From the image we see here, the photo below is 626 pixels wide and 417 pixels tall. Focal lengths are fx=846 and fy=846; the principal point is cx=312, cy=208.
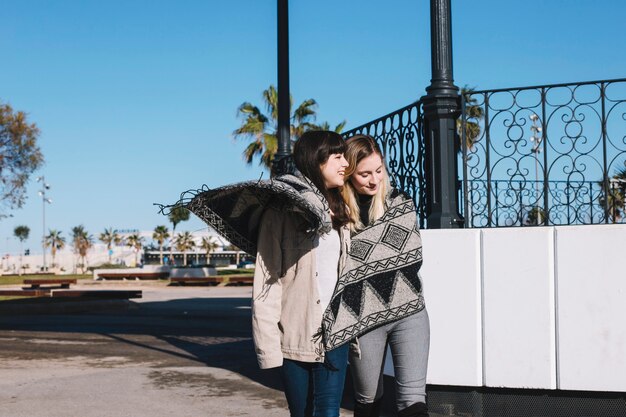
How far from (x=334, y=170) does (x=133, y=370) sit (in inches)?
275

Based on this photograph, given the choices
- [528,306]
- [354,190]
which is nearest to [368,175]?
[354,190]

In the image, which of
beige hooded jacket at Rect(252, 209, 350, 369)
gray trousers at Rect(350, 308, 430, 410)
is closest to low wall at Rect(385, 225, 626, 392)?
gray trousers at Rect(350, 308, 430, 410)

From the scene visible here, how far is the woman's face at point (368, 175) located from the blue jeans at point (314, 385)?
2.57ft

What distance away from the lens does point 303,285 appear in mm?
3400

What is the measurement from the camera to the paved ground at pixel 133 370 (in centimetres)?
742

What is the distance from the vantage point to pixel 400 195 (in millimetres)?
4008

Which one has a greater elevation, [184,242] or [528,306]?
[184,242]

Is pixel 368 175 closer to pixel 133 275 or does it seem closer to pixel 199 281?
pixel 199 281

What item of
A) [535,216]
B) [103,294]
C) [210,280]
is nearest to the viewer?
[535,216]

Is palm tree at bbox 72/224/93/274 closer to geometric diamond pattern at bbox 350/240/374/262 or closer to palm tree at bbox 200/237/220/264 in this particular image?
palm tree at bbox 200/237/220/264

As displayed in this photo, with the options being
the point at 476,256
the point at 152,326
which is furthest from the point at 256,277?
the point at 152,326

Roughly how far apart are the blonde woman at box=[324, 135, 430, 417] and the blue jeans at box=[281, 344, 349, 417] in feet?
0.95

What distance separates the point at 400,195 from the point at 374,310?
58cm

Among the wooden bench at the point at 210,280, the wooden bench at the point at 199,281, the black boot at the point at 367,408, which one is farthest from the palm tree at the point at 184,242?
the black boot at the point at 367,408
